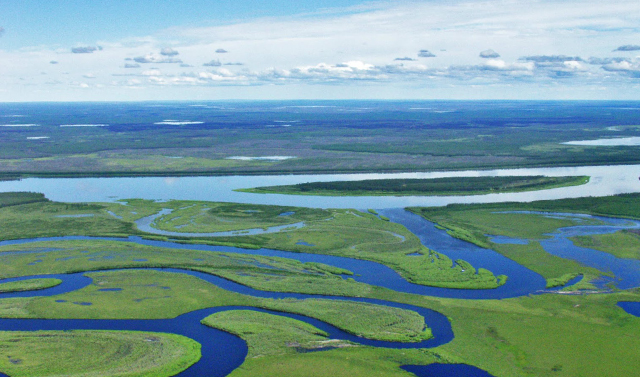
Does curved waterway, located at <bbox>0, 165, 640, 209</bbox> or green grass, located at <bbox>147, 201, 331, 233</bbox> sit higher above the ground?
curved waterway, located at <bbox>0, 165, 640, 209</bbox>

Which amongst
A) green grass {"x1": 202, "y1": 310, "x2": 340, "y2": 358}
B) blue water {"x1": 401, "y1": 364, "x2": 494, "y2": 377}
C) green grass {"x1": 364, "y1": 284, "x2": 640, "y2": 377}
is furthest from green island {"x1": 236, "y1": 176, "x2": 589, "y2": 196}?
blue water {"x1": 401, "y1": 364, "x2": 494, "y2": 377}

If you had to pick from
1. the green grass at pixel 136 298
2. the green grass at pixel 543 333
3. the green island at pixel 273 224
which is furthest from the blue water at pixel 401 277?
the green grass at pixel 136 298

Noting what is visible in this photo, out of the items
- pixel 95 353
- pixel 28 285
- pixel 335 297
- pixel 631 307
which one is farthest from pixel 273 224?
pixel 631 307

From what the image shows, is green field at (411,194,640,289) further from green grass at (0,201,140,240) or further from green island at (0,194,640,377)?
green grass at (0,201,140,240)

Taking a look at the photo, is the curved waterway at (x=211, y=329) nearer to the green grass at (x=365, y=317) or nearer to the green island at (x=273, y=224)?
the green grass at (x=365, y=317)

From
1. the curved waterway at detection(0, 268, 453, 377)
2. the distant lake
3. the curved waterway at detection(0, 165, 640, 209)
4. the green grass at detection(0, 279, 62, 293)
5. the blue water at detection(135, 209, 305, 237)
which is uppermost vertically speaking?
the distant lake

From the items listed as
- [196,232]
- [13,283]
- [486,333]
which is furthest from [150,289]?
[486,333]
